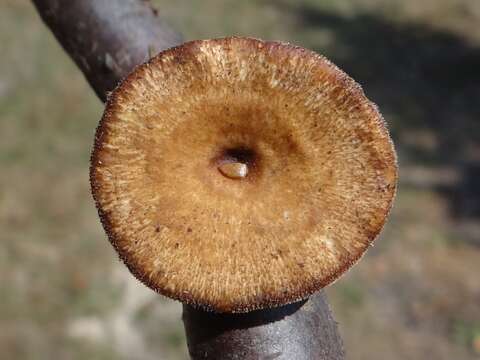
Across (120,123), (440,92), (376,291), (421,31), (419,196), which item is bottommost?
(120,123)

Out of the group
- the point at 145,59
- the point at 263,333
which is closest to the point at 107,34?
the point at 145,59

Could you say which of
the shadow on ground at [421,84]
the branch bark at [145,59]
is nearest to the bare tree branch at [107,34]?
the branch bark at [145,59]

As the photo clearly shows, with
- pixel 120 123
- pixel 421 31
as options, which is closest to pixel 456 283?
pixel 120 123

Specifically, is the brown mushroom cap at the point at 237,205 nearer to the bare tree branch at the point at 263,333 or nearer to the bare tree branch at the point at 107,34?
the bare tree branch at the point at 263,333

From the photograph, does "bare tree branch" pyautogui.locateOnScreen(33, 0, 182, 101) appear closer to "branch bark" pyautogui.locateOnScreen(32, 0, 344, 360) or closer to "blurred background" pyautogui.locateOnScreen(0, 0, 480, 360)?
"branch bark" pyautogui.locateOnScreen(32, 0, 344, 360)

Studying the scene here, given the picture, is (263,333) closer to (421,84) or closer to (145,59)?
(145,59)

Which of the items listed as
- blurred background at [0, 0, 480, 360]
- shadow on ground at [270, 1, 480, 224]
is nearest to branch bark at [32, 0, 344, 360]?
blurred background at [0, 0, 480, 360]

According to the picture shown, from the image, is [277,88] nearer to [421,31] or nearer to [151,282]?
[151,282]
